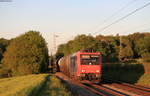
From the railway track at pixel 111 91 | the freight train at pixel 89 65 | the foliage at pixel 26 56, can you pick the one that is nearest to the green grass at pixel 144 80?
the railway track at pixel 111 91

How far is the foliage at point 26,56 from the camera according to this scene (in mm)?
60625

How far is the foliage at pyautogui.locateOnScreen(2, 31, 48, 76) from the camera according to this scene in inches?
2387

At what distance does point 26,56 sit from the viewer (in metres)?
61.6

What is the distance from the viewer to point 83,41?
83.5 meters

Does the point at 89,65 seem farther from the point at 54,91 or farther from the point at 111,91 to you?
the point at 54,91

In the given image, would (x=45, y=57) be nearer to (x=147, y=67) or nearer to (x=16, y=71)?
(x=16, y=71)

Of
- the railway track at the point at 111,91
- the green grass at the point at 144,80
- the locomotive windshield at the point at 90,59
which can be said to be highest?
the locomotive windshield at the point at 90,59

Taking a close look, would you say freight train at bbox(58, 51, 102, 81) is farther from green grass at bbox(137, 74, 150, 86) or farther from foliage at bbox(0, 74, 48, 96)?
green grass at bbox(137, 74, 150, 86)

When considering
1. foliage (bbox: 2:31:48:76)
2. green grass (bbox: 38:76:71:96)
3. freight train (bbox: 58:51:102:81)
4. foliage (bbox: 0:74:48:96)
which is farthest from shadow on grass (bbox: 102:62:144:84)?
foliage (bbox: 2:31:48:76)

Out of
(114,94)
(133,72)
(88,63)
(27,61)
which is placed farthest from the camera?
(27,61)

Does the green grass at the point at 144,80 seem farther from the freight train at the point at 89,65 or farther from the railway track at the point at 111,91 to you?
the freight train at the point at 89,65

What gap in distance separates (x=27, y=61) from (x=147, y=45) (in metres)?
36.4

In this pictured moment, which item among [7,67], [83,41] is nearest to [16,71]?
[7,67]

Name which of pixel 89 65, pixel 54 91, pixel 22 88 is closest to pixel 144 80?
pixel 89 65
